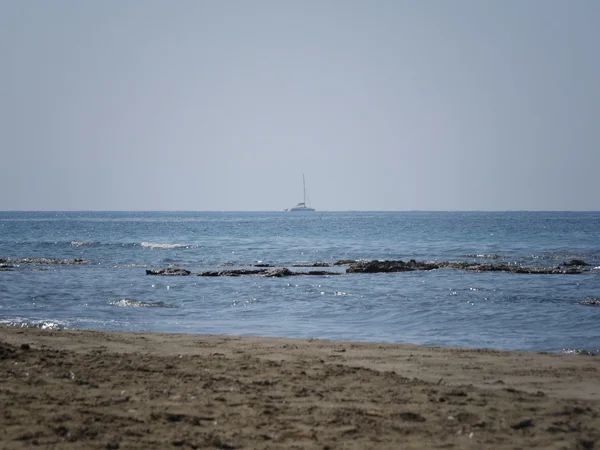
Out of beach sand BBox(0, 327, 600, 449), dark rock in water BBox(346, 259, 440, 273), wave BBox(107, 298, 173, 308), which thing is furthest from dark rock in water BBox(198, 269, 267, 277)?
beach sand BBox(0, 327, 600, 449)

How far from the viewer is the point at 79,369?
9375mm

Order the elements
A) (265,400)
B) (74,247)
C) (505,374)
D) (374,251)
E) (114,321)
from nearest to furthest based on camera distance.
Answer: (265,400), (505,374), (114,321), (374,251), (74,247)

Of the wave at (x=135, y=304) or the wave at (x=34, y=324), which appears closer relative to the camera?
the wave at (x=34, y=324)

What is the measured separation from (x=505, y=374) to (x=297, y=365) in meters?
2.88

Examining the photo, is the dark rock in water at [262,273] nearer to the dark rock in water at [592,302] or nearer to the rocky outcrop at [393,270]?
the rocky outcrop at [393,270]

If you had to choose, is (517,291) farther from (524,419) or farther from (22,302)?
(524,419)

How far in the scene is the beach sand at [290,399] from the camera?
22.0ft

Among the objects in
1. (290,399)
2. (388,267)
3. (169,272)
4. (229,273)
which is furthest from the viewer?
(388,267)

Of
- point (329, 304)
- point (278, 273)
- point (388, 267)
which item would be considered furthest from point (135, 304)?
point (388, 267)

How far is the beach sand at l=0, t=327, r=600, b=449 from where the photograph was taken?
22.0 ft

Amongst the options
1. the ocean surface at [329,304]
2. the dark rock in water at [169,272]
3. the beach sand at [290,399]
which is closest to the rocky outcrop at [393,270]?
the dark rock in water at [169,272]

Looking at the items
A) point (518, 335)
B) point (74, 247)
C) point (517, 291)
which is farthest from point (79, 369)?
point (74, 247)

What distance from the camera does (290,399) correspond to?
8102 mm

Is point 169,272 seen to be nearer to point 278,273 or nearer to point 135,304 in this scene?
point 278,273
